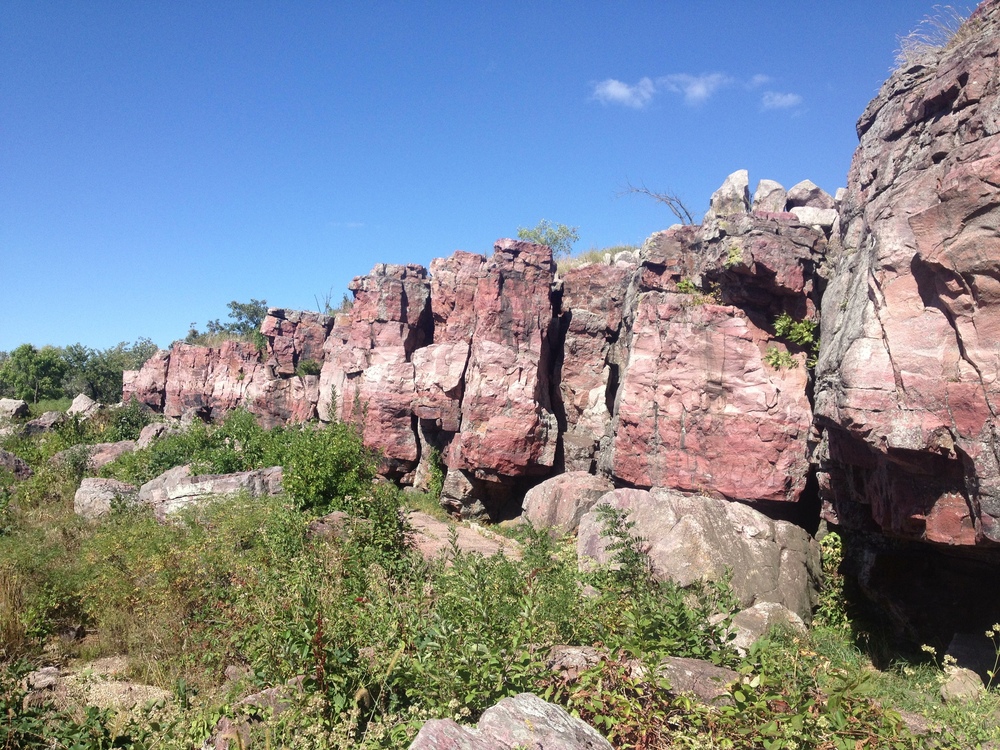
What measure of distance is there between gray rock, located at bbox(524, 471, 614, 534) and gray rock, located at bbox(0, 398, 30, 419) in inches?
801

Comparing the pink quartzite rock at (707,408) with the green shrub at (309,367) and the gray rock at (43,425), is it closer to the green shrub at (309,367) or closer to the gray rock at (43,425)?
the green shrub at (309,367)

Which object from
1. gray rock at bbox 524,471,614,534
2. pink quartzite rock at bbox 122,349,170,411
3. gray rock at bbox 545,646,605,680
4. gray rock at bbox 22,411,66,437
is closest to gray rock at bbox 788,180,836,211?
gray rock at bbox 524,471,614,534

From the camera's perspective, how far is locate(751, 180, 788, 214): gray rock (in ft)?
45.5

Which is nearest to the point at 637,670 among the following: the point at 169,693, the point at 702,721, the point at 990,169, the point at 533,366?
the point at 702,721

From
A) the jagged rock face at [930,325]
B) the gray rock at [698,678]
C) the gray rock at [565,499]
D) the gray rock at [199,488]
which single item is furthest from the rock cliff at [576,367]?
the gray rock at [698,678]

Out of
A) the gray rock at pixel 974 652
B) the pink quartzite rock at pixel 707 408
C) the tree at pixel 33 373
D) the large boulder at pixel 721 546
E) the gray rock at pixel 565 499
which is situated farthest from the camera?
the tree at pixel 33 373

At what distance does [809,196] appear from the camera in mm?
13031

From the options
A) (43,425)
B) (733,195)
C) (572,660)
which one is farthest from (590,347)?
(43,425)

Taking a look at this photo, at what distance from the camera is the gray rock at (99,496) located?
10617 millimetres

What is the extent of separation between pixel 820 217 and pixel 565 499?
7.00m

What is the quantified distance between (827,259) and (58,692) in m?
11.4

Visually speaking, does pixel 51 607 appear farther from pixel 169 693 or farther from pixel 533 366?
pixel 533 366

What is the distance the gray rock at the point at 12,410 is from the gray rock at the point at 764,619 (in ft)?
81.6

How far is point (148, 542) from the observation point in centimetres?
732
